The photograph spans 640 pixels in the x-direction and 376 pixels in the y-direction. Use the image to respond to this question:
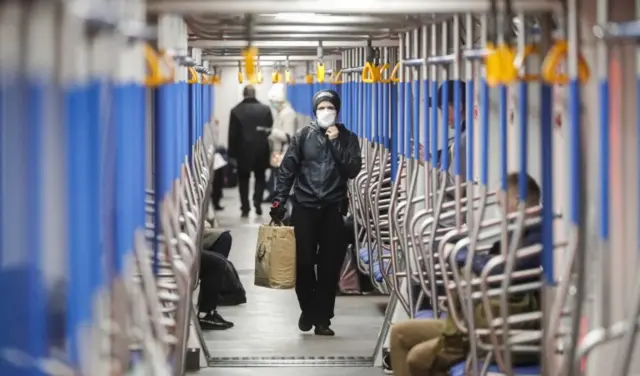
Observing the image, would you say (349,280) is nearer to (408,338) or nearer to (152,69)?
Result: (408,338)

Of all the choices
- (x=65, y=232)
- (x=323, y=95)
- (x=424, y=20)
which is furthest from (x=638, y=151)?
(x=323, y=95)

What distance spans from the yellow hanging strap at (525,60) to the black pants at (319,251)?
3778 millimetres

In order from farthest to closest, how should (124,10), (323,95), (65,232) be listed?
1. (323,95)
2. (124,10)
3. (65,232)

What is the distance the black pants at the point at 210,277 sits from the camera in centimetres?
769

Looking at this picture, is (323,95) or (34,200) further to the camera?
(323,95)

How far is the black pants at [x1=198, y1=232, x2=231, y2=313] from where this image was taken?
7691mm

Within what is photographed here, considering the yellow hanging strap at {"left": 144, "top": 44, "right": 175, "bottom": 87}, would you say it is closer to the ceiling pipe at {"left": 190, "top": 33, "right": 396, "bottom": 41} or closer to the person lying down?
the person lying down

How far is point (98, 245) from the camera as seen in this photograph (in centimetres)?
305

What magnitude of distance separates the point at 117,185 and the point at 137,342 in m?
0.53

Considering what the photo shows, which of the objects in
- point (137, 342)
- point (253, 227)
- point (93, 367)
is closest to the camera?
point (93, 367)

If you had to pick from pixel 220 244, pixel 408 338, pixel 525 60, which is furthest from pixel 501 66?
pixel 220 244

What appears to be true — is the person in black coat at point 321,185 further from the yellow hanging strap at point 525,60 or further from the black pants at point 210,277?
the yellow hanging strap at point 525,60

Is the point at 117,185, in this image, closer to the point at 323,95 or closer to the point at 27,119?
the point at 27,119

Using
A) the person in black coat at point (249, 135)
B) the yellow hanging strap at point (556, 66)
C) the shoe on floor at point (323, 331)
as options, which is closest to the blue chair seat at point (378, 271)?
the shoe on floor at point (323, 331)
